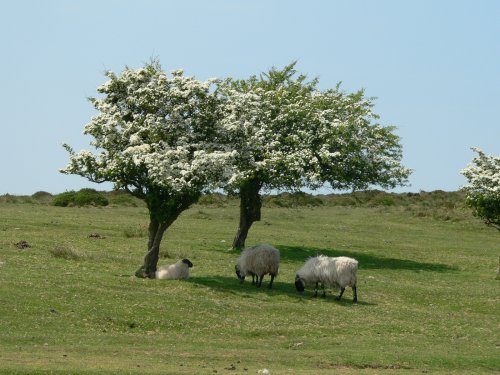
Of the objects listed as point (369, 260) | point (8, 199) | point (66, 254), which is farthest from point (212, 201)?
point (66, 254)

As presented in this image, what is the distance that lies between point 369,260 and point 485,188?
797 centimetres

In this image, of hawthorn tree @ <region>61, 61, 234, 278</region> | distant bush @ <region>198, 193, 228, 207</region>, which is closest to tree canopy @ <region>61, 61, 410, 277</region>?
hawthorn tree @ <region>61, 61, 234, 278</region>

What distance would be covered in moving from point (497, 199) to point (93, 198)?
4370 centimetres

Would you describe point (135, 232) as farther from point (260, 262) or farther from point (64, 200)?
point (64, 200)

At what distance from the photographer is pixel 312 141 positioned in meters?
55.2

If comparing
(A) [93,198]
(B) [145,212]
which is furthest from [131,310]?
(A) [93,198]

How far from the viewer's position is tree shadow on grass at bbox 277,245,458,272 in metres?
49.7

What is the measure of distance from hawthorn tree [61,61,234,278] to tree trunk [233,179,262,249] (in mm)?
13547

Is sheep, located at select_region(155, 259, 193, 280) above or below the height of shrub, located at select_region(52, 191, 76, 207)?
below

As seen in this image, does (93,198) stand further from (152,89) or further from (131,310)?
(131,310)

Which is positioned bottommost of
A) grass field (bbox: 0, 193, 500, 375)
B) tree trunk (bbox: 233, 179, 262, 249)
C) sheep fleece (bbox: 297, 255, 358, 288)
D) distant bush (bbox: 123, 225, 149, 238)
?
grass field (bbox: 0, 193, 500, 375)

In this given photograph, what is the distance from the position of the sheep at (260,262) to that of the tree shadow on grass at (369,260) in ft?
37.9

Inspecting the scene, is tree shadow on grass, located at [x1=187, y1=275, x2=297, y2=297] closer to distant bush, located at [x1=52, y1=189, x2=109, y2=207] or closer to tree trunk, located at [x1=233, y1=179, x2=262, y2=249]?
tree trunk, located at [x1=233, y1=179, x2=262, y2=249]

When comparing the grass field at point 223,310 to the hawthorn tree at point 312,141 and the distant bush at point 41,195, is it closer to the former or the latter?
the hawthorn tree at point 312,141
